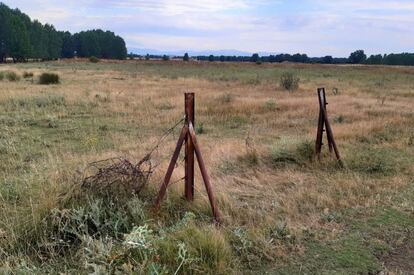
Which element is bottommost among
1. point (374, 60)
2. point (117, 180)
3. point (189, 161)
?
point (117, 180)

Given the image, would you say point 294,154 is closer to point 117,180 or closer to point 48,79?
point 117,180

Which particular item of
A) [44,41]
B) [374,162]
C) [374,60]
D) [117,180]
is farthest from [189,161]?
[374,60]

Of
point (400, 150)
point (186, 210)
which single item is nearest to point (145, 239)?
point (186, 210)

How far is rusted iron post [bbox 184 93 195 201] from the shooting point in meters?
A: 4.85

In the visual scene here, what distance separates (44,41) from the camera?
9756 cm

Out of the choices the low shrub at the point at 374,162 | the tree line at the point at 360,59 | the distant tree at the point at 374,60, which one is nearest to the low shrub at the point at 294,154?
the low shrub at the point at 374,162

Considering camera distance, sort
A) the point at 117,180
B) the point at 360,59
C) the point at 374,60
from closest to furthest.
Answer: the point at 117,180
the point at 374,60
the point at 360,59

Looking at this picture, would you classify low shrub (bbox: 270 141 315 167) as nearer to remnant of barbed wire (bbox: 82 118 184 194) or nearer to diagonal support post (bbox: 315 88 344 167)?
diagonal support post (bbox: 315 88 344 167)

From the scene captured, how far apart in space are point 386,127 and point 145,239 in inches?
365

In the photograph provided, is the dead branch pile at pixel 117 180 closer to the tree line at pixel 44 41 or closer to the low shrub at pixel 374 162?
the low shrub at pixel 374 162

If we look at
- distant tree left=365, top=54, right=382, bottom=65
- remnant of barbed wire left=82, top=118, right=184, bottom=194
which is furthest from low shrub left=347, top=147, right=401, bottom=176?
distant tree left=365, top=54, right=382, bottom=65

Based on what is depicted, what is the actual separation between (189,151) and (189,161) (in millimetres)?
110

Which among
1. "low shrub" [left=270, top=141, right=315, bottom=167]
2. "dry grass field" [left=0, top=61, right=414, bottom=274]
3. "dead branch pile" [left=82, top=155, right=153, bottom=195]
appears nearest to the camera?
"dry grass field" [left=0, top=61, right=414, bottom=274]

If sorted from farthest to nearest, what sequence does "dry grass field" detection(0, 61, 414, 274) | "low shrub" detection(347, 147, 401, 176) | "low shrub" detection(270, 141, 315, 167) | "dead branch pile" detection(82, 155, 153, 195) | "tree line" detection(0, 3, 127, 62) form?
"tree line" detection(0, 3, 127, 62) → "low shrub" detection(270, 141, 315, 167) → "low shrub" detection(347, 147, 401, 176) → "dead branch pile" detection(82, 155, 153, 195) → "dry grass field" detection(0, 61, 414, 274)
